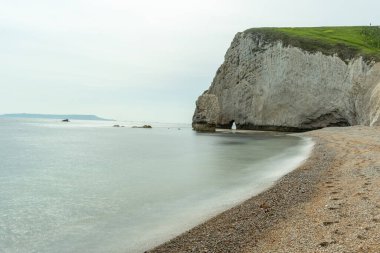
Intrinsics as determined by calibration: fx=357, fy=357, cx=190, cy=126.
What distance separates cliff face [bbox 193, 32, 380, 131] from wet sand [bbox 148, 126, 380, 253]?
4072cm

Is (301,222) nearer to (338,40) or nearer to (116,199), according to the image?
(116,199)

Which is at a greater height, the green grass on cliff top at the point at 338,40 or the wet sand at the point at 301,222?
the green grass on cliff top at the point at 338,40

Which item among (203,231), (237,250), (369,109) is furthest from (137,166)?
(369,109)

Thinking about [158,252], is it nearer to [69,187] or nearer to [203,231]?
[203,231]

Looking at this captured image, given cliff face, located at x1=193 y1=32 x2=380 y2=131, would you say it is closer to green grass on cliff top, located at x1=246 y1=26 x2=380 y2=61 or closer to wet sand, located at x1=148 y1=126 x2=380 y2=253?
green grass on cliff top, located at x1=246 y1=26 x2=380 y2=61

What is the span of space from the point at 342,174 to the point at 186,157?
17.9m

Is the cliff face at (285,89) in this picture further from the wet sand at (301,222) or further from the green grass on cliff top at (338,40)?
the wet sand at (301,222)

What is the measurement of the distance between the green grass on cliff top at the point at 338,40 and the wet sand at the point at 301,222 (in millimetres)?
50150

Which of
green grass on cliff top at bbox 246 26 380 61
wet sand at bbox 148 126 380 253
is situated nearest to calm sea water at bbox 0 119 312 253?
wet sand at bbox 148 126 380 253

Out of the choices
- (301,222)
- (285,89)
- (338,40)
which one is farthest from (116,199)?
(338,40)

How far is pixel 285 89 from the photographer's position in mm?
66188

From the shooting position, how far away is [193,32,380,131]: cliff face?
188 feet

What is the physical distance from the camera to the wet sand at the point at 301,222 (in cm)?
784

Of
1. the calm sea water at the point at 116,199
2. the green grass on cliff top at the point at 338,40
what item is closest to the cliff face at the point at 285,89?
the green grass on cliff top at the point at 338,40
